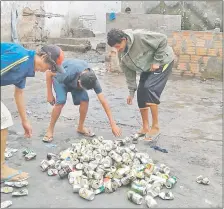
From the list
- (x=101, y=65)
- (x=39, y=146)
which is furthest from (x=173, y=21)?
(x=39, y=146)

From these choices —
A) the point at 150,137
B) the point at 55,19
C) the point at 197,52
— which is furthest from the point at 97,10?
the point at 150,137

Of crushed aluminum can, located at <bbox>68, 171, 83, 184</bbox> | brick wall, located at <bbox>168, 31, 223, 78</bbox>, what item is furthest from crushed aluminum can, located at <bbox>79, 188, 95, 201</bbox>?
brick wall, located at <bbox>168, 31, 223, 78</bbox>

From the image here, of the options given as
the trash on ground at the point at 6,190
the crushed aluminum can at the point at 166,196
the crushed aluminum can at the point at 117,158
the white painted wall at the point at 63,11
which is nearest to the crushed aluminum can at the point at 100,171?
the crushed aluminum can at the point at 117,158

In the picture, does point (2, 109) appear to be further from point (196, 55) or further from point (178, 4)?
point (178, 4)

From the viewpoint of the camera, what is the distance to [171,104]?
6918mm

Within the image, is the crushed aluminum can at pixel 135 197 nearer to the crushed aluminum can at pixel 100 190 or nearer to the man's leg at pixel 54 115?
the crushed aluminum can at pixel 100 190

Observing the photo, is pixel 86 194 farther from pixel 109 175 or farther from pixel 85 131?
pixel 85 131

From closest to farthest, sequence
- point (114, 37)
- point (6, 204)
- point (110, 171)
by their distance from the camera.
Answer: point (6, 204)
point (110, 171)
point (114, 37)

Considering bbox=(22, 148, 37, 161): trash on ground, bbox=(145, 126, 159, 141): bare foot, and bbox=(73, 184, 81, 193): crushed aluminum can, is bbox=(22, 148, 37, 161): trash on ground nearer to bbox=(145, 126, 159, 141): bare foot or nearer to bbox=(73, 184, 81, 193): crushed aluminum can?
bbox=(73, 184, 81, 193): crushed aluminum can

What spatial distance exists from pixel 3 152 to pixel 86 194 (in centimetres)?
90

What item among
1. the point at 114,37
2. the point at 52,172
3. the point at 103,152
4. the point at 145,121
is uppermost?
the point at 114,37

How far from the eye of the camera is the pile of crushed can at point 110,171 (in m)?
3.59

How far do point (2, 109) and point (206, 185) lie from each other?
2.17 meters

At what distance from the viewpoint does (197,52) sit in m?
8.98
